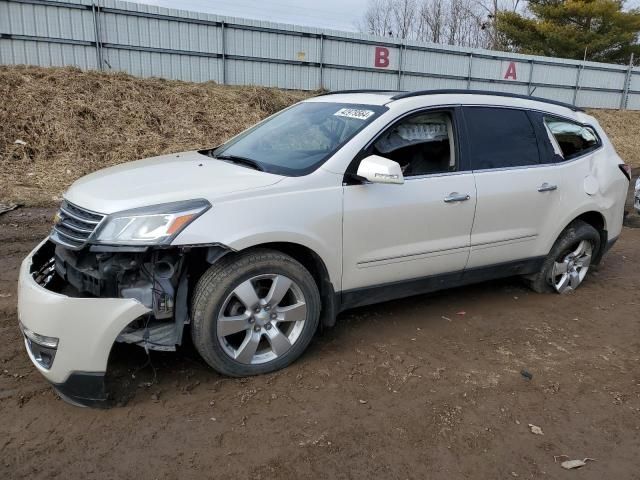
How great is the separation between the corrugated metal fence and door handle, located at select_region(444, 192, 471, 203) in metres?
11.8

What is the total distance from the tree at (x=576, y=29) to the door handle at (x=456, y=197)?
30.6m

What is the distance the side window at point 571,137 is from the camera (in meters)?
4.79

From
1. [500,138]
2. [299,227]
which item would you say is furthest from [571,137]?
[299,227]

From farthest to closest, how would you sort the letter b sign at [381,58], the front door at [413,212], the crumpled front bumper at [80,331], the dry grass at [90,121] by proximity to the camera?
the letter b sign at [381,58]
the dry grass at [90,121]
the front door at [413,212]
the crumpled front bumper at [80,331]

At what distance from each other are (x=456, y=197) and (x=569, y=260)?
1.77 meters

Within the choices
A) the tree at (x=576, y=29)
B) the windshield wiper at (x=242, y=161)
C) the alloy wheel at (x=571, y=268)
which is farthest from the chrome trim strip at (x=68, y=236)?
the tree at (x=576, y=29)

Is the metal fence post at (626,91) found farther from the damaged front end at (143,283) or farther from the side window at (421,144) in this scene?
the damaged front end at (143,283)

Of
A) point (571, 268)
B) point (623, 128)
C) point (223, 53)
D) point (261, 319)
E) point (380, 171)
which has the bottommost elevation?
point (623, 128)

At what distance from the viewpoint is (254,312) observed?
3295mm

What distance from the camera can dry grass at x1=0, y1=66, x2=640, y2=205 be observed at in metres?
9.23

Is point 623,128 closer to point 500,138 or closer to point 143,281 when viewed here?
point 500,138

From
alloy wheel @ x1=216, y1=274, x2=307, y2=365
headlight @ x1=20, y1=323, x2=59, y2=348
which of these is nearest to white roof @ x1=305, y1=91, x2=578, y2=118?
alloy wheel @ x1=216, y1=274, x2=307, y2=365

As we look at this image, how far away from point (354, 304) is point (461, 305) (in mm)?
1385

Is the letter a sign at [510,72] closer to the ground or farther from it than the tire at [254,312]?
farther from it
